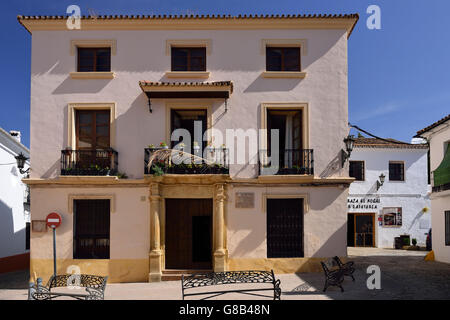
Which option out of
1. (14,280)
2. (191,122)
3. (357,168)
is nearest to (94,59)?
(191,122)

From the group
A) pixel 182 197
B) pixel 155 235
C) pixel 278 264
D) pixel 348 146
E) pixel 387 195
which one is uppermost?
pixel 348 146

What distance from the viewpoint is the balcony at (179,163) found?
39.4 feet

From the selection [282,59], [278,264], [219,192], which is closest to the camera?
[219,192]

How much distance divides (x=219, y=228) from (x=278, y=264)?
7.77 feet

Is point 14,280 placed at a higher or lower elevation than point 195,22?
lower

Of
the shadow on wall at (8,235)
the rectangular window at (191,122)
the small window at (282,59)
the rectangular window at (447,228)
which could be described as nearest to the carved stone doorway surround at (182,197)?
the rectangular window at (191,122)

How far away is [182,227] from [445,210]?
11.5 meters

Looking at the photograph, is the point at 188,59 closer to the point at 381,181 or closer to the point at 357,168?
the point at 357,168

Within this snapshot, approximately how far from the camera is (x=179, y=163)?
39.8 ft

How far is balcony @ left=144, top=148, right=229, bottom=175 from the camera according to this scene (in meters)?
12.0

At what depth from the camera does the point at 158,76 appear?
41.9 ft

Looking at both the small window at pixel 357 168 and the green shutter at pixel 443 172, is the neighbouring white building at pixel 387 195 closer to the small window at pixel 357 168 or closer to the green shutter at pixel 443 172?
the small window at pixel 357 168

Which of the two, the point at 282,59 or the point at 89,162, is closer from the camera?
the point at 89,162
